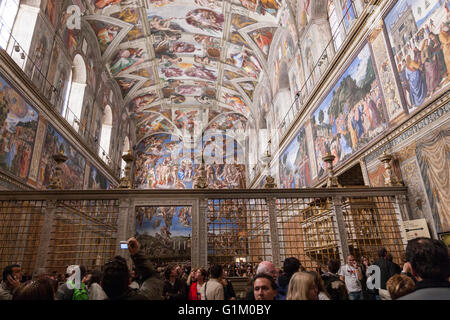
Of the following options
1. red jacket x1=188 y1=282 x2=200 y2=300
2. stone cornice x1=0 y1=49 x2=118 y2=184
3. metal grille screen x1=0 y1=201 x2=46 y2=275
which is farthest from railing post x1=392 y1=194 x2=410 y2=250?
stone cornice x1=0 y1=49 x2=118 y2=184

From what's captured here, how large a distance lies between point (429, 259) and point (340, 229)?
5.64 meters

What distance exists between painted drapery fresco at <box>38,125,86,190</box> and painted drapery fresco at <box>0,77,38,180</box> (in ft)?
3.96

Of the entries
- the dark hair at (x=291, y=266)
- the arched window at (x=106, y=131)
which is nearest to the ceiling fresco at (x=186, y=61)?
the arched window at (x=106, y=131)

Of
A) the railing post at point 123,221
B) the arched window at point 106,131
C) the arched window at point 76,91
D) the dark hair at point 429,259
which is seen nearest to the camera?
the dark hair at point 429,259

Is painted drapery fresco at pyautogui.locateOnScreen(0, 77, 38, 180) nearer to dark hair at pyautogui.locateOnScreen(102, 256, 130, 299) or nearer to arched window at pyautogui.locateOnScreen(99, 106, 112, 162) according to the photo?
dark hair at pyautogui.locateOnScreen(102, 256, 130, 299)

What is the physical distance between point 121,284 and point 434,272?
7.07 ft

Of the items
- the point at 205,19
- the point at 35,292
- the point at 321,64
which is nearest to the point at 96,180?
the point at 205,19

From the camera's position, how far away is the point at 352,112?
10.6 meters

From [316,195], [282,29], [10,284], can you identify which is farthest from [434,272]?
[282,29]

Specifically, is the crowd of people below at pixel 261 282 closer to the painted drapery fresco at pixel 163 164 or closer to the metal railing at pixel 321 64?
the metal railing at pixel 321 64

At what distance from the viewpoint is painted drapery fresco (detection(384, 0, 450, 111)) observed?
6.64 m

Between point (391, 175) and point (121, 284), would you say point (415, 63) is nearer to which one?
point (391, 175)

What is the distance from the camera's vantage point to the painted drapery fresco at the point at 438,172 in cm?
644

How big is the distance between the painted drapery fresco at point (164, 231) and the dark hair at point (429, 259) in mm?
23274
